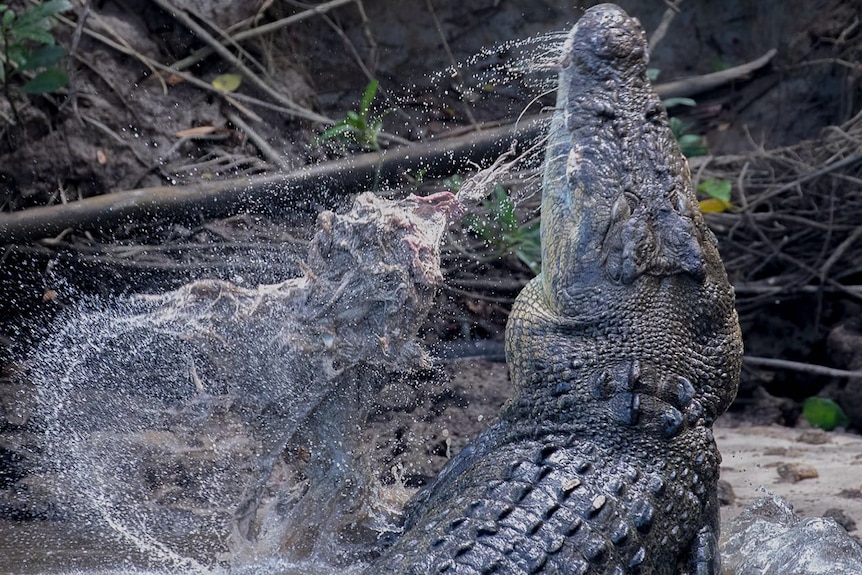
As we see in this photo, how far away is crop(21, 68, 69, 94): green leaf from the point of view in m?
4.69

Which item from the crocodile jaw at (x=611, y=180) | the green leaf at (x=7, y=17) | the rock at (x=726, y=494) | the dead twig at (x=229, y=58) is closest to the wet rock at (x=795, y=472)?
the rock at (x=726, y=494)

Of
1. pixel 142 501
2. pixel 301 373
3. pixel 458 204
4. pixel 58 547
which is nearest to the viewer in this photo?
pixel 301 373

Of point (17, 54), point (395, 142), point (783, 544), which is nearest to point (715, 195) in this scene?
point (395, 142)

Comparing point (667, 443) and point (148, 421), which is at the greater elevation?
point (148, 421)

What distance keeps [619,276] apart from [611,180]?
0.95 ft

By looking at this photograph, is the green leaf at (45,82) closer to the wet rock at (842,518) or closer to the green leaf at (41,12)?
the green leaf at (41,12)

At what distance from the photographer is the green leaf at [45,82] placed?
15.4 ft

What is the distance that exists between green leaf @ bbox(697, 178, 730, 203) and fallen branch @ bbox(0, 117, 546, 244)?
5.62 feet

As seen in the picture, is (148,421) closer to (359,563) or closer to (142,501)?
(142,501)

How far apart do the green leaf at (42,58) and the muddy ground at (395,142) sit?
379 millimetres

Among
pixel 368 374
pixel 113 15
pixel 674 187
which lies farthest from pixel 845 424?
pixel 113 15

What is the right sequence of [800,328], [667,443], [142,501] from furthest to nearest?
[800,328] → [142,501] → [667,443]

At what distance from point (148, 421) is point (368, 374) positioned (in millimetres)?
1419

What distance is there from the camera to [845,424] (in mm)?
4891
